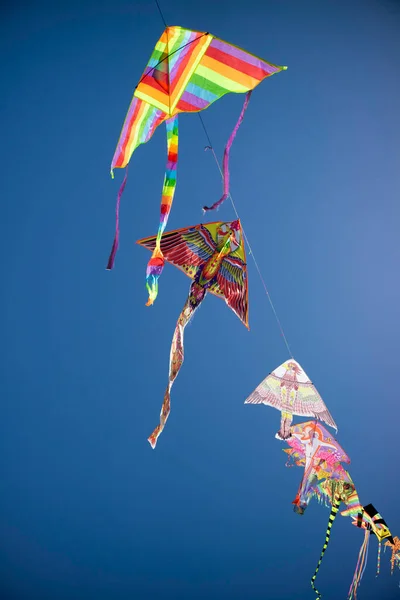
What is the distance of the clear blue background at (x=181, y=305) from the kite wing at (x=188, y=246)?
3.53 ft

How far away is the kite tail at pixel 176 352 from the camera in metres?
2.25

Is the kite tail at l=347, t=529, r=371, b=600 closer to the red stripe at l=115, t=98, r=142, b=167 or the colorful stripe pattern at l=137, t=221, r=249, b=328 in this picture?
the colorful stripe pattern at l=137, t=221, r=249, b=328

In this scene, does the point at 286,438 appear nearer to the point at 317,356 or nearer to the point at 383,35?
the point at 317,356

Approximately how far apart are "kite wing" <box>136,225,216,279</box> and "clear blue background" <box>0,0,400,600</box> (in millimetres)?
1077

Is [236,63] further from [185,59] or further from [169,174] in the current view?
[169,174]

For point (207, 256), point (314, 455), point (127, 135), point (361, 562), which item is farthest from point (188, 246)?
point (361, 562)

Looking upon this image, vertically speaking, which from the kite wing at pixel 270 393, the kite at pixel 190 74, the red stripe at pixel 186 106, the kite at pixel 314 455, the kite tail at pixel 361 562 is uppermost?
the kite at pixel 190 74

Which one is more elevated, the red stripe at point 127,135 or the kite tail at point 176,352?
the red stripe at point 127,135

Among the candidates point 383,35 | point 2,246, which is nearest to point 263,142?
point 383,35

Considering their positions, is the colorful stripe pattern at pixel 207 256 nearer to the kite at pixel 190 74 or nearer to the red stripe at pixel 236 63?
the kite at pixel 190 74

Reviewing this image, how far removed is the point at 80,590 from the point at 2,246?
220cm

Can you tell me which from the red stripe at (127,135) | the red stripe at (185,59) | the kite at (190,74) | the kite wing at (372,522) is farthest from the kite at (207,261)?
the kite wing at (372,522)

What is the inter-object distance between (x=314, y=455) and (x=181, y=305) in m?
1.34

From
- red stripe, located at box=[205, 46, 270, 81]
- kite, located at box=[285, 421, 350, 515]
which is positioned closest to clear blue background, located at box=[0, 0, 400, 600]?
kite, located at box=[285, 421, 350, 515]
